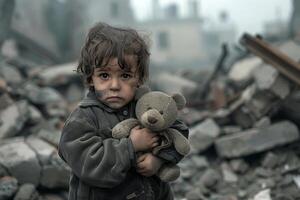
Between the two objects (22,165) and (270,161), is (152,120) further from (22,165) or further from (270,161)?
(270,161)

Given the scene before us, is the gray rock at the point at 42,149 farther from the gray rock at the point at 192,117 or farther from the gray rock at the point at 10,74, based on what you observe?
the gray rock at the point at 10,74

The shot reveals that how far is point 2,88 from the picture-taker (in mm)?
6547

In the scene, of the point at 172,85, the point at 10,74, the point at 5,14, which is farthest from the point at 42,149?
the point at 5,14

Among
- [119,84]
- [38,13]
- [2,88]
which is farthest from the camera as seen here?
[38,13]

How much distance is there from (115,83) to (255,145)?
409 cm

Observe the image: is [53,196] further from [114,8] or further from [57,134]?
[114,8]

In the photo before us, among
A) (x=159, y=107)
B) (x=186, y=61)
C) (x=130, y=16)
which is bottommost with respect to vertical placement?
(x=186, y=61)

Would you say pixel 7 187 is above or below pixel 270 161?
above

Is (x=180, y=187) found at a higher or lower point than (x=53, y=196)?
lower

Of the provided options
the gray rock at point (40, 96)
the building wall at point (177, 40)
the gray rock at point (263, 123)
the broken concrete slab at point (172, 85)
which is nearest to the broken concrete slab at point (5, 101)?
the gray rock at point (40, 96)

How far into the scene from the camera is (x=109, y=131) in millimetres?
2033

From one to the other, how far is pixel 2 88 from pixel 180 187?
3286 millimetres

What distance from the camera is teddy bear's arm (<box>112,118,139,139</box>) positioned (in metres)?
2.00

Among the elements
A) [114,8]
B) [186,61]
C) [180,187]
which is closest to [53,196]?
[180,187]
